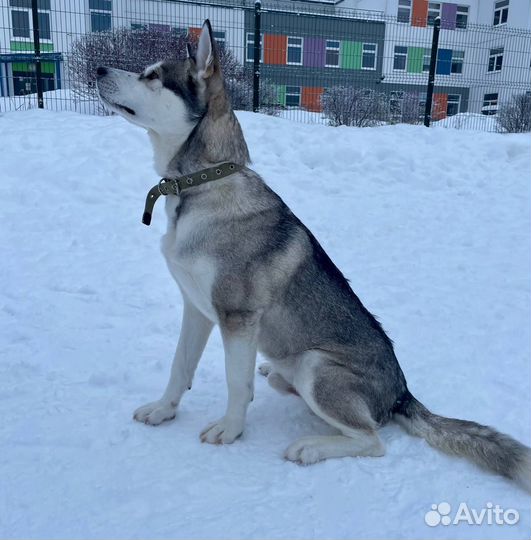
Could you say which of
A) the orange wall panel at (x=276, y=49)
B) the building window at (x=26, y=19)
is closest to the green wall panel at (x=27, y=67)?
the building window at (x=26, y=19)

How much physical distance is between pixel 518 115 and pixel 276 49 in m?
7.66

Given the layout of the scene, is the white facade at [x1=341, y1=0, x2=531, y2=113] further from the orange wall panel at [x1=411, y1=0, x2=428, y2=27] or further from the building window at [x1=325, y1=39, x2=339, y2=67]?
the orange wall panel at [x1=411, y1=0, x2=428, y2=27]

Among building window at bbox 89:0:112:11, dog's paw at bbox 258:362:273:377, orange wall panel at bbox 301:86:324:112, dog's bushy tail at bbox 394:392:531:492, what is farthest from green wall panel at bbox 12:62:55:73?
dog's bushy tail at bbox 394:392:531:492

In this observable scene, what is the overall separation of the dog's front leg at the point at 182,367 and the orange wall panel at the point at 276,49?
14.1 m

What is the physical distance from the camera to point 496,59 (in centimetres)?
1554

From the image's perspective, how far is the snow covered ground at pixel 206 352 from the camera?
2078 mm

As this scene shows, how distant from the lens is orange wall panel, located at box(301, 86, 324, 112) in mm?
16414

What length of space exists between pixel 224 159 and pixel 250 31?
12963 millimetres

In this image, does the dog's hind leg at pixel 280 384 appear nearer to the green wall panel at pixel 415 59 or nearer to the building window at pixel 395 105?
the building window at pixel 395 105

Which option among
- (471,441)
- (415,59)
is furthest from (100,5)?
(471,441)

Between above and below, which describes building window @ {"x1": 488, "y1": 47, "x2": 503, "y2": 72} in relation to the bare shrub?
above

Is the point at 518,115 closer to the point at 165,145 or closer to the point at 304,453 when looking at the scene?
the point at 165,145

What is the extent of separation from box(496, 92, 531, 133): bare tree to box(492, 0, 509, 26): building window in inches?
998

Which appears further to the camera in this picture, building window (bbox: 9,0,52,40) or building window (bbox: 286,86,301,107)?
building window (bbox: 286,86,301,107)
